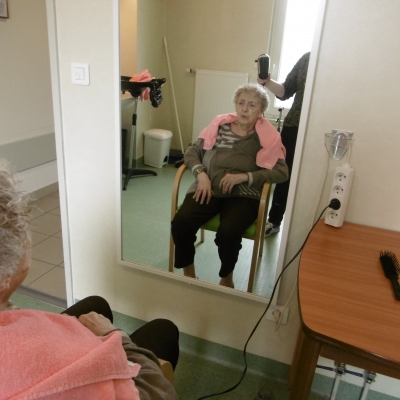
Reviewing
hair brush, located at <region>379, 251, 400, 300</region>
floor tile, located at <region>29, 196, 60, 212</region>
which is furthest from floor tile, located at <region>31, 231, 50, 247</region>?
hair brush, located at <region>379, 251, 400, 300</region>

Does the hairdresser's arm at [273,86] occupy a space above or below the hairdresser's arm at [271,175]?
above

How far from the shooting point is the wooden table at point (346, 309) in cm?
71

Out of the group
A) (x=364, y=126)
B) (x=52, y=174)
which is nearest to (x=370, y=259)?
(x=364, y=126)

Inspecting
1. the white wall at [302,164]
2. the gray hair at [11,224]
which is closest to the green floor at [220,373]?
the white wall at [302,164]

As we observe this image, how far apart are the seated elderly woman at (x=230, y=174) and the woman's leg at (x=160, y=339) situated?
0.45m

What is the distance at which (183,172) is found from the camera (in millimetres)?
1498

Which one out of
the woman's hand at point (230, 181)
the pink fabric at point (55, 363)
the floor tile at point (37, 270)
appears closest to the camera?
the pink fabric at point (55, 363)

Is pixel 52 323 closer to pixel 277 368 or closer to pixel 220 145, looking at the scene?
pixel 220 145

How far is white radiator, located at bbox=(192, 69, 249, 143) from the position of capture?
133 cm

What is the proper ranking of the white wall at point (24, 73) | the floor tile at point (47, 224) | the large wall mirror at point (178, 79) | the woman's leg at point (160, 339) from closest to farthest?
1. the woman's leg at point (160, 339)
2. the large wall mirror at point (178, 79)
3. the floor tile at point (47, 224)
4. the white wall at point (24, 73)

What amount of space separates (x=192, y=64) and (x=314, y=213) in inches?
29.4

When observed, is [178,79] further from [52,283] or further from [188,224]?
[52,283]

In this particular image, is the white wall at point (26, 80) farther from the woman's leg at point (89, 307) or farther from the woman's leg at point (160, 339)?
the woman's leg at point (160, 339)

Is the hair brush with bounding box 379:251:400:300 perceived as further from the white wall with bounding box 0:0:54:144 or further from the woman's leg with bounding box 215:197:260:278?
the white wall with bounding box 0:0:54:144
